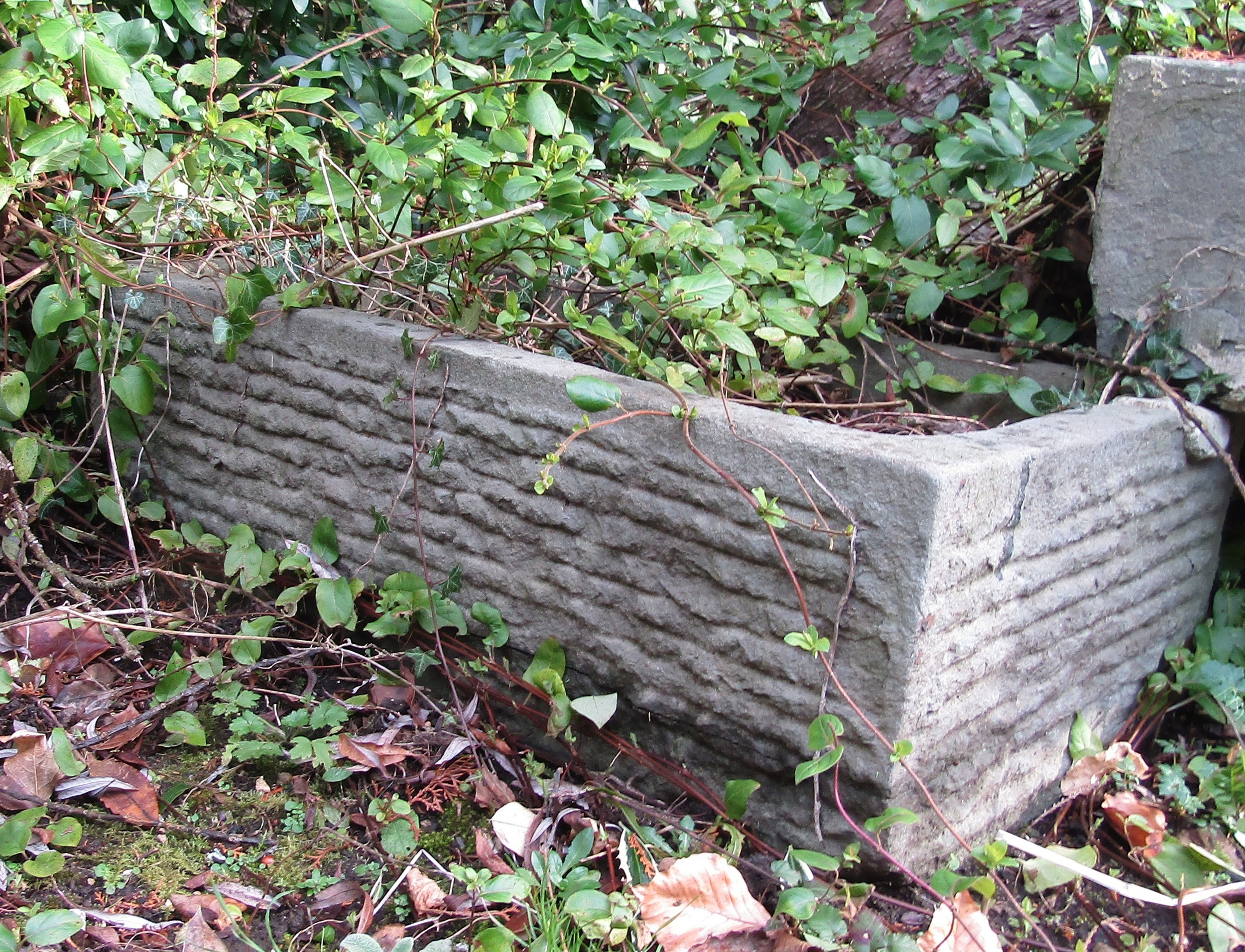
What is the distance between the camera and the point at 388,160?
197 centimetres

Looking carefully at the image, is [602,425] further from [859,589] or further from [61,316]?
[61,316]

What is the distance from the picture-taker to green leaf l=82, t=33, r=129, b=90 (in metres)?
2.09

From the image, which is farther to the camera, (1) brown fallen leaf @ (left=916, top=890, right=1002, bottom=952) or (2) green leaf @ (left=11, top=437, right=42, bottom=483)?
(2) green leaf @ (left=11, top=437, right=42, bottom=483)

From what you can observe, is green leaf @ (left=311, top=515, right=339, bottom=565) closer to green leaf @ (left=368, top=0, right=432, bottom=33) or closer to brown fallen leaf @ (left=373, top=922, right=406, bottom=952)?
brown fallen leaf @ (left=373, top=922, right=406, bottom=952)

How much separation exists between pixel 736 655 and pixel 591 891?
0.43m

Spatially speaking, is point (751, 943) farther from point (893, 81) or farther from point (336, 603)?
point (893, 81)

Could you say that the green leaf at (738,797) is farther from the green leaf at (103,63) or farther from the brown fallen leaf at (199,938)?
the green leaf at (103,63)

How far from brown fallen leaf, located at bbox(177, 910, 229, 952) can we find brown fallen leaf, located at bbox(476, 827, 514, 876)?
408mm

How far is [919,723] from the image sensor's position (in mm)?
1598

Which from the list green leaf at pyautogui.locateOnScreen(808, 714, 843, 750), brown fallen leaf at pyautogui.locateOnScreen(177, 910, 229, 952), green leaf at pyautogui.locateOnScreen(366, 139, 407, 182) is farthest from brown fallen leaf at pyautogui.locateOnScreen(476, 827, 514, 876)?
green leaf at pyautogui.locateOnScreen(366, 139, 407, 182)

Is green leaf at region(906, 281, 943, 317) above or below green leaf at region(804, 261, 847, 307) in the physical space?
below

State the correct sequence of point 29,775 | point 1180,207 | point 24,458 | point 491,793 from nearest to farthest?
1. point 29,775
2. point 491,793
3. point 1180,207
4. point 24,458

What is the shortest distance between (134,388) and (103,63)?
694mm

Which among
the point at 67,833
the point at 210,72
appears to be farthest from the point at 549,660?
the point at 210,72
